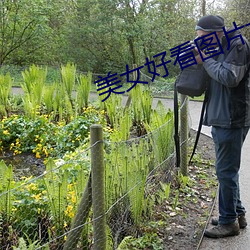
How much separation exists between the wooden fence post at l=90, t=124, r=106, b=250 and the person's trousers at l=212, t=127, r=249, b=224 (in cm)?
111

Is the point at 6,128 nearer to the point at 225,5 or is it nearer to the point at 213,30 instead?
the point at 213,30

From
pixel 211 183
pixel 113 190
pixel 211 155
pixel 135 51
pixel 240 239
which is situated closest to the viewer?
pixel 113 190

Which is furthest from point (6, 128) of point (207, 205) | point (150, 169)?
point (207, 205)

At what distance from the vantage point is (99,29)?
15.4 meters

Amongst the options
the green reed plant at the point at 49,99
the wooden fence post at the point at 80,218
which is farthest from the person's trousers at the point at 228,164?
the green reed plant at the point at 49,99

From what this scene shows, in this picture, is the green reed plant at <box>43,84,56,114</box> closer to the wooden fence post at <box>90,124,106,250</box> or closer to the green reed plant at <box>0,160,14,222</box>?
the green reed plant at <box>0,160,14,222</box>

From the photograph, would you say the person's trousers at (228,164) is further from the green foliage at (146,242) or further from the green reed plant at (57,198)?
the green reed plant at (57,198)

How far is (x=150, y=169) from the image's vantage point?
403 cm

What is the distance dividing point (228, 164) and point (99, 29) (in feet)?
42.6

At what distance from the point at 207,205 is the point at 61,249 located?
1804 mm

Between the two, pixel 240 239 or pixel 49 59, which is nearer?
pixel 240 239

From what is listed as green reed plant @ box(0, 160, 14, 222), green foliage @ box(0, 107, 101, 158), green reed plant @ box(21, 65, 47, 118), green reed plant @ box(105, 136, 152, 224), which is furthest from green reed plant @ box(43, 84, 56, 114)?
green reed plant @ box(0, 160, 14, 222)

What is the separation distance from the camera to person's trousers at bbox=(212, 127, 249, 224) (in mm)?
3059

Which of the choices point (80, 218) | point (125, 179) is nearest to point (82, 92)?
point (125, 179)
